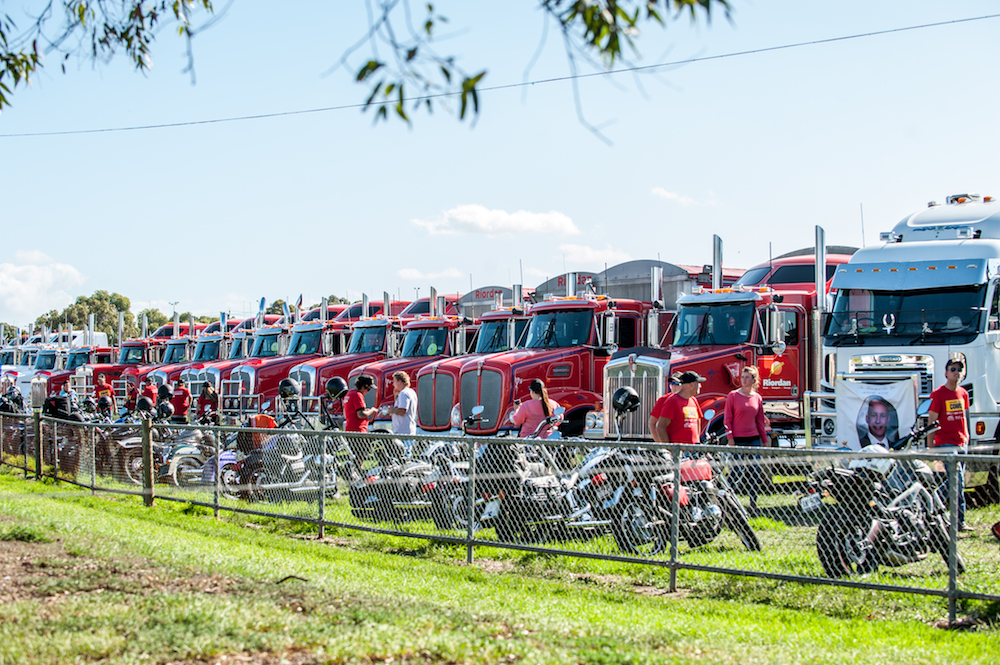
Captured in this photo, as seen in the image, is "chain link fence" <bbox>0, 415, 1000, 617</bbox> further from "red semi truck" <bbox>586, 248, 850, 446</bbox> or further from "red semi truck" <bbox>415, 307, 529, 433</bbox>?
"red semi truck" <bbox>415, 307, 529, 433</bbox>

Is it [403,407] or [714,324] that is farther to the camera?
[714,324]

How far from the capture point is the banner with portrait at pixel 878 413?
12438 millimetres

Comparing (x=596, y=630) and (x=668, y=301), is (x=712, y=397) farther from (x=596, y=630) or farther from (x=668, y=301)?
(x=596, y=630)

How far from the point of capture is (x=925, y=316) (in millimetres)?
13461

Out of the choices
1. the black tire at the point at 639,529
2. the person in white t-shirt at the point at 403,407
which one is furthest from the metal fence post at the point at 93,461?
the black tire at the point at 639,529

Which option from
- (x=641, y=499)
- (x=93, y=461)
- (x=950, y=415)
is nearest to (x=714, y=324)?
(x=950, y=415)

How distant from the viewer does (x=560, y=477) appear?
8.88m

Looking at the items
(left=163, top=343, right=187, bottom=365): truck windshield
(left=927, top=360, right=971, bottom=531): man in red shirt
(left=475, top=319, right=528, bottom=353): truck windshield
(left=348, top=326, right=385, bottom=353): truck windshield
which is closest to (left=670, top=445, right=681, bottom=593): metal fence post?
(left=927, top=360, right=971, bottom=531): man in red shirt

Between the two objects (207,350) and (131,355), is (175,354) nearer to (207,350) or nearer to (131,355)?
(207,350)

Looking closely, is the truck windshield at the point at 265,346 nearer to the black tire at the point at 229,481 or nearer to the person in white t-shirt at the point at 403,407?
the person in white t-shirt at the point at 403,407

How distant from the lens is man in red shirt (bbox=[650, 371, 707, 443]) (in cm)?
1001

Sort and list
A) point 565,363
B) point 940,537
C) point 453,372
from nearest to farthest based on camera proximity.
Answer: point 940,537 → point 565,363 → point 453,372

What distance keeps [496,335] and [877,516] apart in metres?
12.1

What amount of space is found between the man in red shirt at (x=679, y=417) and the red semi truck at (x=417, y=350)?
985cm
